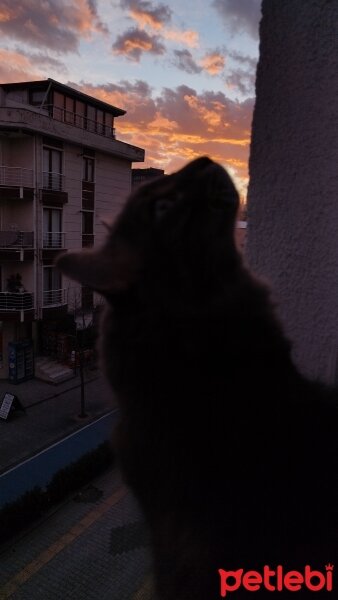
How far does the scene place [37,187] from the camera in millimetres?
13469

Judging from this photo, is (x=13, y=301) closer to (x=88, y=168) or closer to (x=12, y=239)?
(x=12, y=239)

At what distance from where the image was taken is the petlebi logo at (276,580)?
3.53ft

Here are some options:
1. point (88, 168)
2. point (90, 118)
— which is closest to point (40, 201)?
point (88, 168)

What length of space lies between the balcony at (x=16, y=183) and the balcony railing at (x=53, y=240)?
131 cm

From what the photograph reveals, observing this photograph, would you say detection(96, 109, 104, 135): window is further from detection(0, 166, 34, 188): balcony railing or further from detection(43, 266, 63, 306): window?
detection(43, 266, 63, 306): window

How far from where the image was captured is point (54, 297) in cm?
1482

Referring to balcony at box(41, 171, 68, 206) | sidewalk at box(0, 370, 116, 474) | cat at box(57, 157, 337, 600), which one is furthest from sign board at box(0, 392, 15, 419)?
cat at box(57, 157, 337, 600)

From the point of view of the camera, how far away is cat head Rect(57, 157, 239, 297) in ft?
3.52

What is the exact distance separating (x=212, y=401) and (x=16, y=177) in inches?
535

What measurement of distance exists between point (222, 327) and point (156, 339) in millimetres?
162

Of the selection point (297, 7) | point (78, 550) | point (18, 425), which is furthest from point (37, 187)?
point (297, 7)

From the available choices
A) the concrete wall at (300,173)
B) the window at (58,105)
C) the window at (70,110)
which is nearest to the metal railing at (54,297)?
the window at (58,105)

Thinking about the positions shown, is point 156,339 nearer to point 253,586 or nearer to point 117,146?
point 253,586

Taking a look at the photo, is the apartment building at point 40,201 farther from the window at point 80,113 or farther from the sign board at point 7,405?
the sign board at point 7,405
